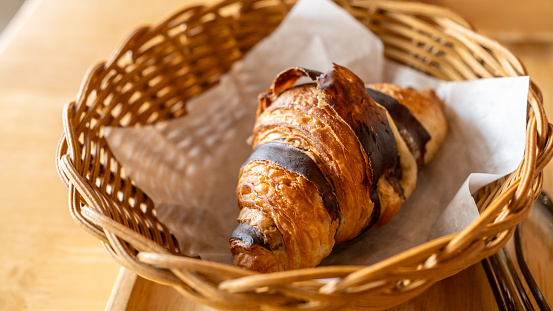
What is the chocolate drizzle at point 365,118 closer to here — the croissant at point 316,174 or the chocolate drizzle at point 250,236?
the croissant at point 316,174

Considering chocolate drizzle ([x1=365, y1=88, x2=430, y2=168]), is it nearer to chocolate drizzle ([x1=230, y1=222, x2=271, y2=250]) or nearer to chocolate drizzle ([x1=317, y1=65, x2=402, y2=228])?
chocolate drizzle ([x1=317, y1=65, x2=402, y2=228])

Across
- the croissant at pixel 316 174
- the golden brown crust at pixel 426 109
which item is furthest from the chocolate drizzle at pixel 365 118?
the golden brown crust at pixel 426 109

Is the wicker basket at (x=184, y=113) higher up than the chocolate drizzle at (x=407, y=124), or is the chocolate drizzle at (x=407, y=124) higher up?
the wicker basket at (x=184, y=113)

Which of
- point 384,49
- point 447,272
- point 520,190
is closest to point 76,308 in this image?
point 447,272

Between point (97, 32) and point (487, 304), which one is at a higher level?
point (97, 32)

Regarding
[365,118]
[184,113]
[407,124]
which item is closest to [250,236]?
[365,118]

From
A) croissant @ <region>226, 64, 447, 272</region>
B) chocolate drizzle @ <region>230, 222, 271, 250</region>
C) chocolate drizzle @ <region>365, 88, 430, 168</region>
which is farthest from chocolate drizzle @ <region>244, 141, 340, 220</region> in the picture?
chocolate drizzle @ <region>365, 88, 430, 168</region>

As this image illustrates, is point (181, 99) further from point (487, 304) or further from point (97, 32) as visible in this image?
point (487, 304)
